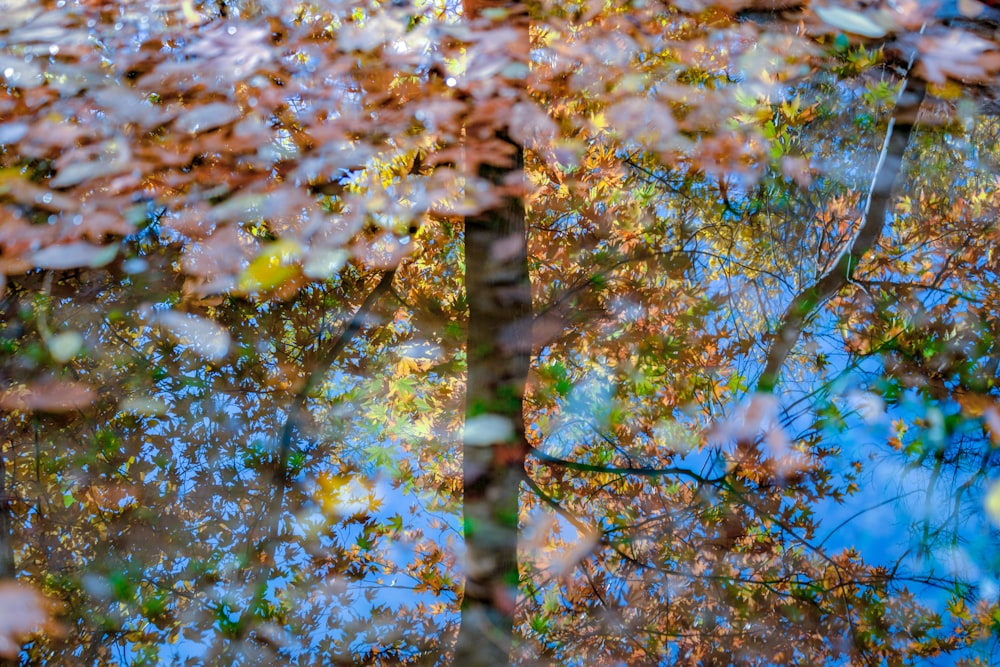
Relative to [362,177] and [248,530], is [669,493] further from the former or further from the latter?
[362,177]

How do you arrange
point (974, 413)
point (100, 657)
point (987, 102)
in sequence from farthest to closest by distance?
point (987, 102) → point (974, 413) → point (100, 657)

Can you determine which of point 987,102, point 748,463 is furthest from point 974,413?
point 987,102

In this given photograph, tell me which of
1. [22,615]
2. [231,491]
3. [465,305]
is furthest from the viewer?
[465,305]

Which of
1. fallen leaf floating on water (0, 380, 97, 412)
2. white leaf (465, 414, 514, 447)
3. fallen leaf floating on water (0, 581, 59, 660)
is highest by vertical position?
white leaf (465, 414, 514, 447)

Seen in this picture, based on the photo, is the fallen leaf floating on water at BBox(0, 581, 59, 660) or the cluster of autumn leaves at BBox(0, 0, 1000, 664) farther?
the cluster of autumn leaves at BBox(0, 0, 1000, 664)

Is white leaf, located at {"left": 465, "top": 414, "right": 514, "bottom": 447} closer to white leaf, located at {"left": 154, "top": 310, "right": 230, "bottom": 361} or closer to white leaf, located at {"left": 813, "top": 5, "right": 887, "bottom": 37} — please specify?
white leaf, located at {"left": 154, "top": 310, "right": 230, "bottom": 361}

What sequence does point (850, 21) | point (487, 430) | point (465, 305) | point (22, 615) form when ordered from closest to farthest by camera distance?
point (22, 615) → point (487, 430) → point (465, 305) → point (850, 21)

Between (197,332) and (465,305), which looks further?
(465,305)

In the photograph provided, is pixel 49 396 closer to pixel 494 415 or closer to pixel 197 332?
pixel 197 332

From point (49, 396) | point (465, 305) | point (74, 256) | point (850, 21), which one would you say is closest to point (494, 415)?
point (465, 305)

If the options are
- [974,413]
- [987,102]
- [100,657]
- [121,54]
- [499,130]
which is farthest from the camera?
[987,102]

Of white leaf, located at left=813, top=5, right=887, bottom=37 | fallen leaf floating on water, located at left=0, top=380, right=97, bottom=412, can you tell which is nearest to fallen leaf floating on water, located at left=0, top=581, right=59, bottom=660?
fallen leaf floating on water, located at left=0, top=380, right=97, bottom=412
